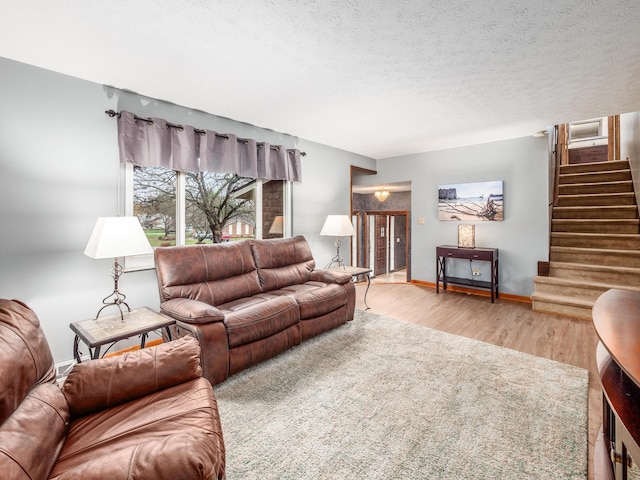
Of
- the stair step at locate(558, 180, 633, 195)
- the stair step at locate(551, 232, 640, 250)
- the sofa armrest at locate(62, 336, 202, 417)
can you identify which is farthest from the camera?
the stair step at locate(558, 180, 633, 195)

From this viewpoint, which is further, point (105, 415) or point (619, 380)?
point (105, 415)

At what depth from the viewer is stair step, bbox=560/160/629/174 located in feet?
16.7

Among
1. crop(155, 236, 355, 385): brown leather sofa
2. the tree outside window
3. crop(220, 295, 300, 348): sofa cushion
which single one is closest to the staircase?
crop(155, 236, 355, 385): brown leather sofa

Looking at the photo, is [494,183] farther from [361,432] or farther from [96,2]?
[96,2]

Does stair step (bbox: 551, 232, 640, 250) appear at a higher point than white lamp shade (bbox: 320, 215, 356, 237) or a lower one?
lower

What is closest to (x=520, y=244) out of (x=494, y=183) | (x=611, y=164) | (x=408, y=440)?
(x=494, y=183)

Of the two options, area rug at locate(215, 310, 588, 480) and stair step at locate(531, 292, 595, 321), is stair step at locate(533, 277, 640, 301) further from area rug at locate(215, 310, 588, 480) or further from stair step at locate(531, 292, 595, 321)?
area rug at locate(215, 310, 588, 480)

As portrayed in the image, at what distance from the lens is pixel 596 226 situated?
448 centimetres

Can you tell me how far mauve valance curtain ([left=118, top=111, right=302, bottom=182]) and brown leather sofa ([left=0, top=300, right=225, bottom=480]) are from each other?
1865 millimetres

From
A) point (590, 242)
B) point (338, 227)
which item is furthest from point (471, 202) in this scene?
point (338, 227)

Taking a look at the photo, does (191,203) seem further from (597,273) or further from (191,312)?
(597,273)

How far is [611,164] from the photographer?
5156 millimetres

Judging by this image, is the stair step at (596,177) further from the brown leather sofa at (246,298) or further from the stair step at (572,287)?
the brown leather sofa at (246,298)

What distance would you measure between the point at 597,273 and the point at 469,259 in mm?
1489
